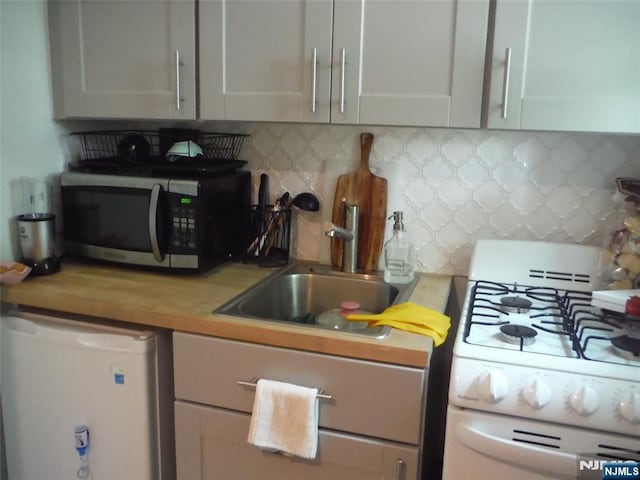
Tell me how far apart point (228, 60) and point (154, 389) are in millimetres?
1017

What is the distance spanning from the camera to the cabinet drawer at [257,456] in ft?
4.39

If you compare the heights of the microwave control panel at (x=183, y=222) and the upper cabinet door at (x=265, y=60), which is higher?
→ the upper cabinet door at (x=265, y=60)

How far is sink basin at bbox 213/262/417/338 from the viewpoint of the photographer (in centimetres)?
180

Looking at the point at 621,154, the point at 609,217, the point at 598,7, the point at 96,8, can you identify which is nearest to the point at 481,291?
the point at 609,217

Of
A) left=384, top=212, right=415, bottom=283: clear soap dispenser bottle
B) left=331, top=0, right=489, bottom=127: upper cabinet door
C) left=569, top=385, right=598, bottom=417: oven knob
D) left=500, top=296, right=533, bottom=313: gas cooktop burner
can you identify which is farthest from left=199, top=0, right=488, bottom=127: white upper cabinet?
left=569, top=385, right=598, bottom=417: oven knob

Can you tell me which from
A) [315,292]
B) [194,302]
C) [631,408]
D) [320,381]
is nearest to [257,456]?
[320,381]

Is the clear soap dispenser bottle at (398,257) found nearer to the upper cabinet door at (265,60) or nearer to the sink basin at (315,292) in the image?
the sink basin at (315,292)

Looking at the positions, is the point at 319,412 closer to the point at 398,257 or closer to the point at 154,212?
the point at 398,257

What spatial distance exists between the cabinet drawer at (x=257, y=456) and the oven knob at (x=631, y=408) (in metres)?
0.47

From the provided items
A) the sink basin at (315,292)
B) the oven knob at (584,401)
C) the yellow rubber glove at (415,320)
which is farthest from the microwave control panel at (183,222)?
the oven knob at (584,401)

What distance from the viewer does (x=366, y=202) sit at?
6.38 ft

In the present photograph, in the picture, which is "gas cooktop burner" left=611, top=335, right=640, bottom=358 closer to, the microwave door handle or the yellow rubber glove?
the yellow rubber glove

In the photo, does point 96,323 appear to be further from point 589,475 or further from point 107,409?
point 589,475

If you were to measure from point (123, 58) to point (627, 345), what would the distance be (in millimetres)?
1704
